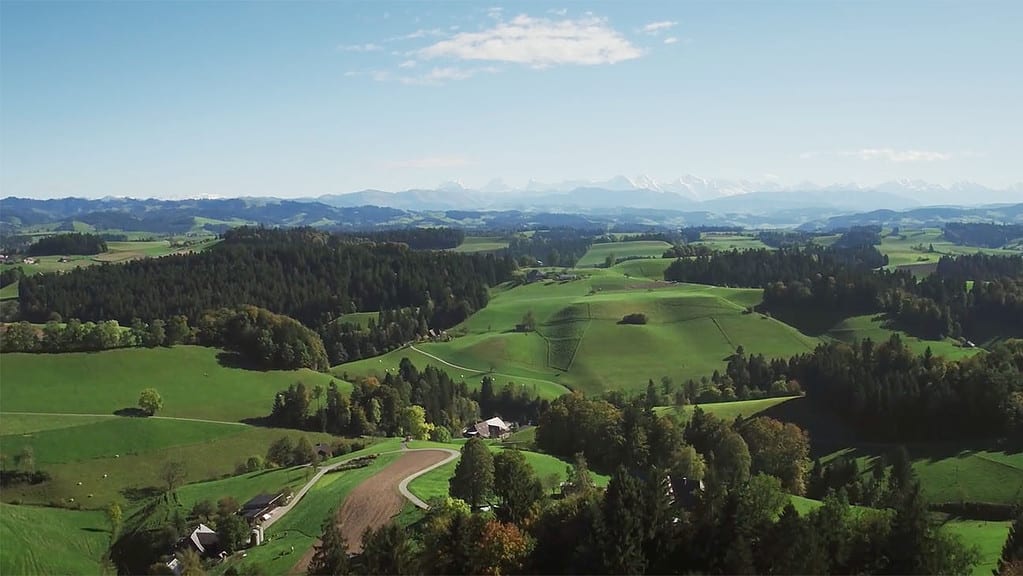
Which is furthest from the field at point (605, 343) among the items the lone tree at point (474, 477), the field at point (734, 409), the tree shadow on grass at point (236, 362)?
the lone tree at point (474, 477)

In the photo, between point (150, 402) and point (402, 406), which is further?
point (402, 406)

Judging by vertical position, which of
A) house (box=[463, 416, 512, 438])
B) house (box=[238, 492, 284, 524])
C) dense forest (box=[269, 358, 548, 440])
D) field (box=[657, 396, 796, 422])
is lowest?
house (box=[463, 416, 512, 438])

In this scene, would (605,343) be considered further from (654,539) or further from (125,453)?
(654,539)

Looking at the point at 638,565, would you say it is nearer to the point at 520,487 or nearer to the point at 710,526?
the point at 710,526

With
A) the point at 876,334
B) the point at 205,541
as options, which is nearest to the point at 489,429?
the point at 205,541

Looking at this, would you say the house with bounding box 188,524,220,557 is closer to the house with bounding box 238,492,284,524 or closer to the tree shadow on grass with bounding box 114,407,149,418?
the house with bounding box 238,492,284,524

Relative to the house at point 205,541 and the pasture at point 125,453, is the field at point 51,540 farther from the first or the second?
the house at point 205,541

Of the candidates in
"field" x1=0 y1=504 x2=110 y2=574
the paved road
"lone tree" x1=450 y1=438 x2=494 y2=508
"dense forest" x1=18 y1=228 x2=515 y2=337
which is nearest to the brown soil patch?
the paved road

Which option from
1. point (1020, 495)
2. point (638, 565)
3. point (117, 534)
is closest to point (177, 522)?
point (117, 534)
